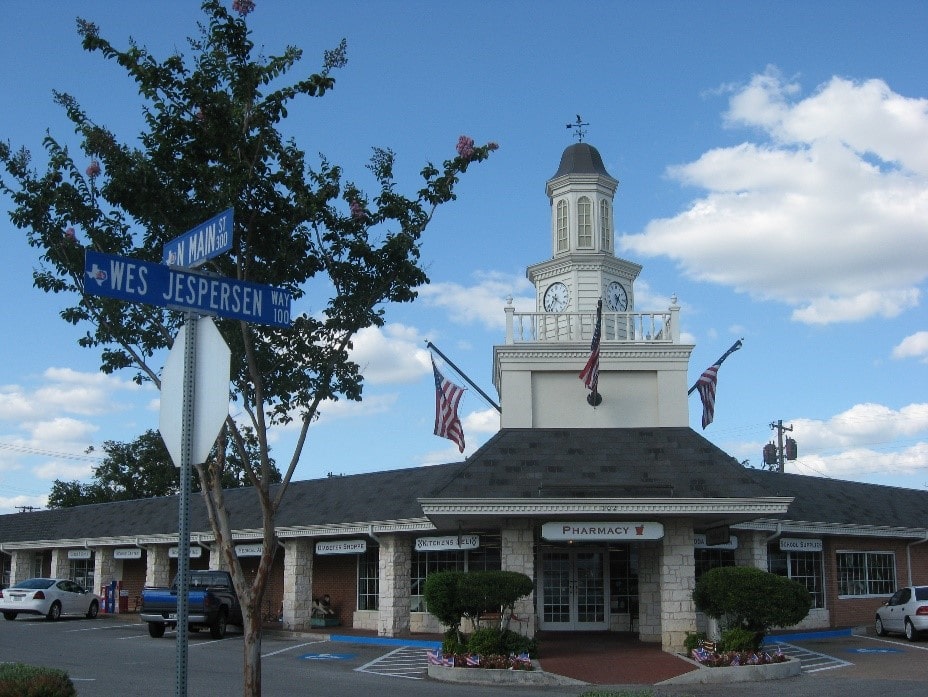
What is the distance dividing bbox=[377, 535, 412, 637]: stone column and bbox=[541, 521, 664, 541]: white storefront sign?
6245mm

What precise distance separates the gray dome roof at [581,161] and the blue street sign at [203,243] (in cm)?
1946

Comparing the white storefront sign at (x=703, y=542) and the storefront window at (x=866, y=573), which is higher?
the white storefront sign at (x=703, y=542)

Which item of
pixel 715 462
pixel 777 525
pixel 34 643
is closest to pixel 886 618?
pixel 777 525

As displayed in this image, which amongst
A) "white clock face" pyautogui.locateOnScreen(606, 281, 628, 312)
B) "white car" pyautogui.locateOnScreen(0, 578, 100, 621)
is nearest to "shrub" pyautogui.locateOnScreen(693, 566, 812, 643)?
"white clock face" pyautogui.locateOnScreen(606, 281, 628, 312)

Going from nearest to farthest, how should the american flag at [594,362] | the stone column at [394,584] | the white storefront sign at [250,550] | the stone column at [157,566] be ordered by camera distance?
the american flag at [594,362] → the stone column at [394,584] → the white storefront sign at [250,550] → the stone column at [157,566]

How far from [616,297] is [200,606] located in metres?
12.9

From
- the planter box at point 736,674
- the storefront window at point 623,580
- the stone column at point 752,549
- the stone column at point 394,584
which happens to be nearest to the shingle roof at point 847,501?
the stone column at point 752,549

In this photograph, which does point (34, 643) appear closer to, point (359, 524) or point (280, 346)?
point (359, 524)

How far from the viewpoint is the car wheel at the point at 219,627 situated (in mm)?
25000

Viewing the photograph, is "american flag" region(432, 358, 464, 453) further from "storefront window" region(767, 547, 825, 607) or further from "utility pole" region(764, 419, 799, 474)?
"utility pole" region(764, 419, 799, 474)

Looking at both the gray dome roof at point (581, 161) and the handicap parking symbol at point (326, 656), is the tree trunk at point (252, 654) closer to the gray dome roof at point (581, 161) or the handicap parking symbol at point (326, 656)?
the handicap parking symbol at point (326, 656)

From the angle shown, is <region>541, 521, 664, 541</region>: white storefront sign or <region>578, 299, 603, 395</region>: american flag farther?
<region>578, 299, 603, 395</region>: american flag

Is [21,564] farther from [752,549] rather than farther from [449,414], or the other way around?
[752,549]

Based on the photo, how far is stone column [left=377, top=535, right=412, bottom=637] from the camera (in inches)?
973
